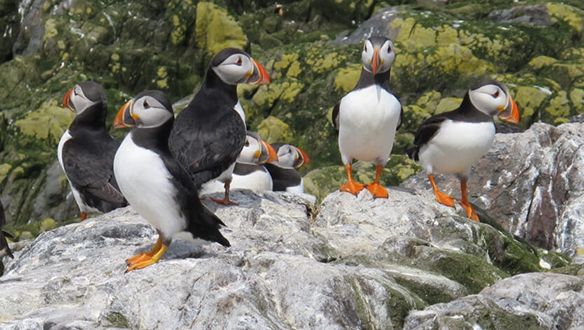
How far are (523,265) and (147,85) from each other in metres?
13.3

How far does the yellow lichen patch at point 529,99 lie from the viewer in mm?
16594

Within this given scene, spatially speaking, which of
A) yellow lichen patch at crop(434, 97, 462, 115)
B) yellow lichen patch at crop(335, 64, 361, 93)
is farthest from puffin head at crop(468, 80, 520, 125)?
yellow lichen patch at crop(335, 64, 361, 93)

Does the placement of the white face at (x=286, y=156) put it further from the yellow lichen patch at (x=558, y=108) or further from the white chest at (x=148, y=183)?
the white chest at (x=148, y=183)

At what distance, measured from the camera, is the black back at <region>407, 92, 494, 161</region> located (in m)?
9.47

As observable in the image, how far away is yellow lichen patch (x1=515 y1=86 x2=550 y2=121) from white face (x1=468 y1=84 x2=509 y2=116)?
7356 mm

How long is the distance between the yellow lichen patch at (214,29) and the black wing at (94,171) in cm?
1097

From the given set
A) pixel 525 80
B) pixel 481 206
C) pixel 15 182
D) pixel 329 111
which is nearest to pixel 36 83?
pixel 15 182

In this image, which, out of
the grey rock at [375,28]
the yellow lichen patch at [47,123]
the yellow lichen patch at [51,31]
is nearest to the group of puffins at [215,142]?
the yellow lichen patch at [47,123]

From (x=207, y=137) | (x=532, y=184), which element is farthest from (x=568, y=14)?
(x=207, y=137)

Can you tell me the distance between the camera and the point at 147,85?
20.9m

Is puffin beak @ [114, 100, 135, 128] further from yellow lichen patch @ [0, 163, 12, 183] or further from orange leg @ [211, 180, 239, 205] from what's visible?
yellow lichen patch @ [0, 163, 12, 183]

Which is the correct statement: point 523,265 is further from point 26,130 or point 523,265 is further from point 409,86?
point 26,130

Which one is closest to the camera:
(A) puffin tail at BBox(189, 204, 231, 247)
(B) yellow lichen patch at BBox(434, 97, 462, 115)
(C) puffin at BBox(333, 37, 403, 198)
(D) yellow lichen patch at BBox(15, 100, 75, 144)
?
(A) puffin tail at BBox(189, 204, 231, 247)

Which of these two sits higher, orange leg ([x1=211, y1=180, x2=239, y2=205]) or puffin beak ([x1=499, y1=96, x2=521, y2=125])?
puffin beak ([x1=499, y1=96, x2=521, y2=125])
